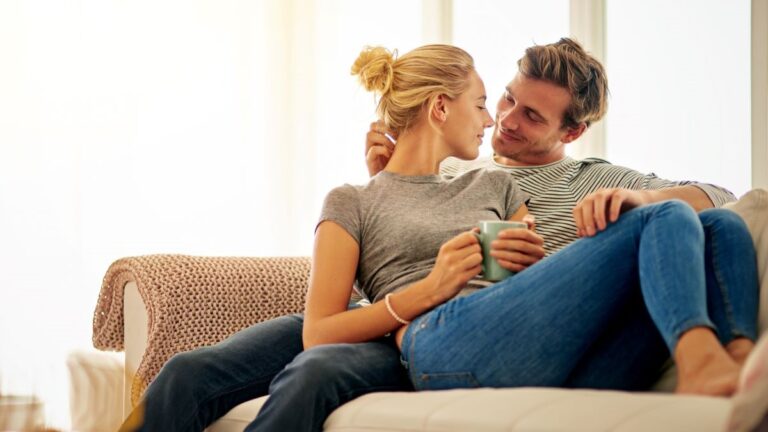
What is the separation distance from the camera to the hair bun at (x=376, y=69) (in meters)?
2.02

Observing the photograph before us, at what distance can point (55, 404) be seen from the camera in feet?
11.7

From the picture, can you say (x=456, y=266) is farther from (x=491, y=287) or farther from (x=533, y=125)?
(x=533, y=125)

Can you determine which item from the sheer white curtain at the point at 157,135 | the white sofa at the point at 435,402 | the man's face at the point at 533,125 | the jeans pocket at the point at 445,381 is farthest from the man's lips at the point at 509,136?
the sheer white curtain at the point at 157,135

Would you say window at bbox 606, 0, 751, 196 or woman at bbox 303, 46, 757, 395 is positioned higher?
window at bbox 606, 0, 751, 196

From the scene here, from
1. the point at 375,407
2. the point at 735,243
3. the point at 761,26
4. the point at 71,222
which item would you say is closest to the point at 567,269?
the point at 735,243

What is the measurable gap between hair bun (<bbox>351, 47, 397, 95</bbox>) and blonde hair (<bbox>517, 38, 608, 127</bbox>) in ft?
2.04

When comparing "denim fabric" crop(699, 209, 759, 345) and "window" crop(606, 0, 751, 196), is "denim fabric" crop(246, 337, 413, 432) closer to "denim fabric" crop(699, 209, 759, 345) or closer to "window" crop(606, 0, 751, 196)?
"denim fabric" crop(699, 209, 759, 345)

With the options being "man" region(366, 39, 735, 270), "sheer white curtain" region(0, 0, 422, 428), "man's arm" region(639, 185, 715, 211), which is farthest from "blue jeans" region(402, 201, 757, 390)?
"sheer white curtain" region(0, 0, 422, 428)

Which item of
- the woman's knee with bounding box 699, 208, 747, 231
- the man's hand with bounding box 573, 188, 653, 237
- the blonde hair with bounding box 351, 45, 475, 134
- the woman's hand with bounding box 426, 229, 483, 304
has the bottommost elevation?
the woman's hand with bounding box 426, 229, 483, 304

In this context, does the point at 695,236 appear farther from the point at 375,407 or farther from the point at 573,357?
the point at 375,407

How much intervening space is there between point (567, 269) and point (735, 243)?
0.26m

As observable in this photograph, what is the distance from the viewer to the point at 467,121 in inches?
79.7

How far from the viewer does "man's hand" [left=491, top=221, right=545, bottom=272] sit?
5.24 ft

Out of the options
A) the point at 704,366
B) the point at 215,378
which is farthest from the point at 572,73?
the point at 704,366
